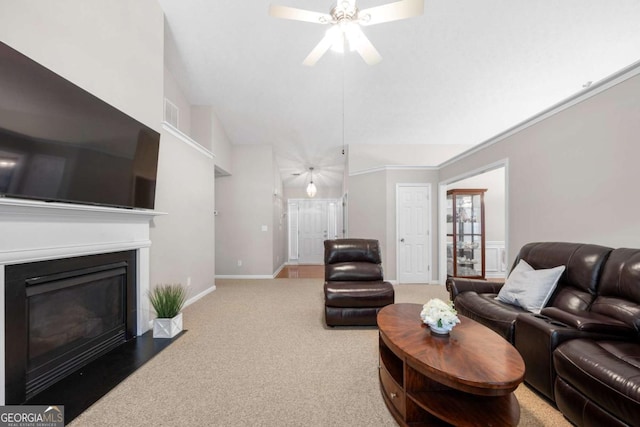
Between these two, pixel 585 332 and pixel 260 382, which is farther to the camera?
pixel 260 382

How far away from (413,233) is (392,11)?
4.02 m

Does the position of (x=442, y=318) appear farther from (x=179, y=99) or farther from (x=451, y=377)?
(x=179, y=99)

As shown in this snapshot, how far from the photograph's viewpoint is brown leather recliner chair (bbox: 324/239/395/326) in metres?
2.93

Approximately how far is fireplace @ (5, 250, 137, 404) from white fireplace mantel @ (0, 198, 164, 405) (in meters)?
0.07

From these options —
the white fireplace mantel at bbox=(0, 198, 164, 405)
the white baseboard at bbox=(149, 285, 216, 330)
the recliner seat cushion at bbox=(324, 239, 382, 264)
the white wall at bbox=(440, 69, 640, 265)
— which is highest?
the white wall at bbox=(440, 69, 640, 265)

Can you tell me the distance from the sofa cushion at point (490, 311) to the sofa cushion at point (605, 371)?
48 centimetres

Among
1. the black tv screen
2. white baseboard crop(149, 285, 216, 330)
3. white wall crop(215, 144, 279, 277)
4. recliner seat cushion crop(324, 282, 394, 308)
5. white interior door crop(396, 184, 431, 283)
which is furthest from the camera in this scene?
white wall crop(215, 144, 279, 277)

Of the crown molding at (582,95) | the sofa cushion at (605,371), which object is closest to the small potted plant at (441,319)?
the sofa cushion at (605,371)

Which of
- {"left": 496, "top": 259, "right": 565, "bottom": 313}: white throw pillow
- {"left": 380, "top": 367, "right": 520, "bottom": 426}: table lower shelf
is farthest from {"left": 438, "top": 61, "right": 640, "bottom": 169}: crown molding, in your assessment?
{"left": 380, "top": 367, "right": 520, "bottom": 426}: table lower shelf

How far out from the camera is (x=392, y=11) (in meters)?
2.00

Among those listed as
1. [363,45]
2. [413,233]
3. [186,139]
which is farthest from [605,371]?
[186,139]

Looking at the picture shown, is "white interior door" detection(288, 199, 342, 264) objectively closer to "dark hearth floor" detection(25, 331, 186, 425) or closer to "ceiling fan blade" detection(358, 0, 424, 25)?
"dark hearth floor" detection(25, 331, 186, 425)

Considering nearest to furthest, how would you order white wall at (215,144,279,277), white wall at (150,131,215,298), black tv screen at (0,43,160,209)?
black tv screen at (0,43,160,209)
white wall at (150,131,215,298)
white wall at (215,144,279,277)

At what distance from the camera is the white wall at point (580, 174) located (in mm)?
2074
